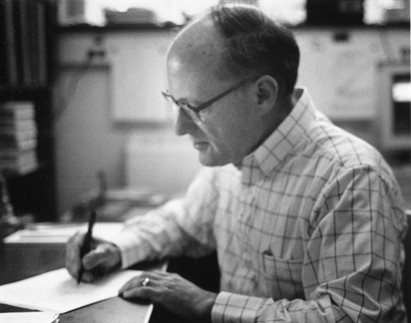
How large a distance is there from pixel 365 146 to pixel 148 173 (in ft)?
6.54

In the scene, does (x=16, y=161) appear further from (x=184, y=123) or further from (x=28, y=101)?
(x=184, y=123)

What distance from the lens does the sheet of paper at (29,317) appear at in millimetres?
928

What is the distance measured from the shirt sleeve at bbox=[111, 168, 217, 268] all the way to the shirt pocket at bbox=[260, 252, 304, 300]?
30cm

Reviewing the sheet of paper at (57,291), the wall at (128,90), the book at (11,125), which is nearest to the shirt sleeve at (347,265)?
the sheet of paper at (57,291)

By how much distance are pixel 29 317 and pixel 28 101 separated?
7.02ft

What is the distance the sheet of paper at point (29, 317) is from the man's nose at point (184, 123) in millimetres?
501

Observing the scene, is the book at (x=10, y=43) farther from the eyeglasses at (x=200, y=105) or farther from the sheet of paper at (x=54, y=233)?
the eyeglasses at (x=200, y=105)

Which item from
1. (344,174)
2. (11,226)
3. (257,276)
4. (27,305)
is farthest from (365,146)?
(11,226)

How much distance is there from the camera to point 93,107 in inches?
122

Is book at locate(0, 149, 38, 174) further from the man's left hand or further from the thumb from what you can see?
the man's left hand

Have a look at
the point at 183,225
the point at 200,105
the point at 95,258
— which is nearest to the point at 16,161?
the point at 183,225

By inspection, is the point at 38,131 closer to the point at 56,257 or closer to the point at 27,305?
the point at 56,257

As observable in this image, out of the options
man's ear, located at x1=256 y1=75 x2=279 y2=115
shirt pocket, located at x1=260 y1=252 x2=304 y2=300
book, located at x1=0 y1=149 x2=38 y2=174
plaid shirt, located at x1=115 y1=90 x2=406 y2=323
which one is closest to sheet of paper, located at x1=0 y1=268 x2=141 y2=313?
plaid shirt, located at x1=115 y1=90 x2=406 y2=323

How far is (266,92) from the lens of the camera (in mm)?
1203
